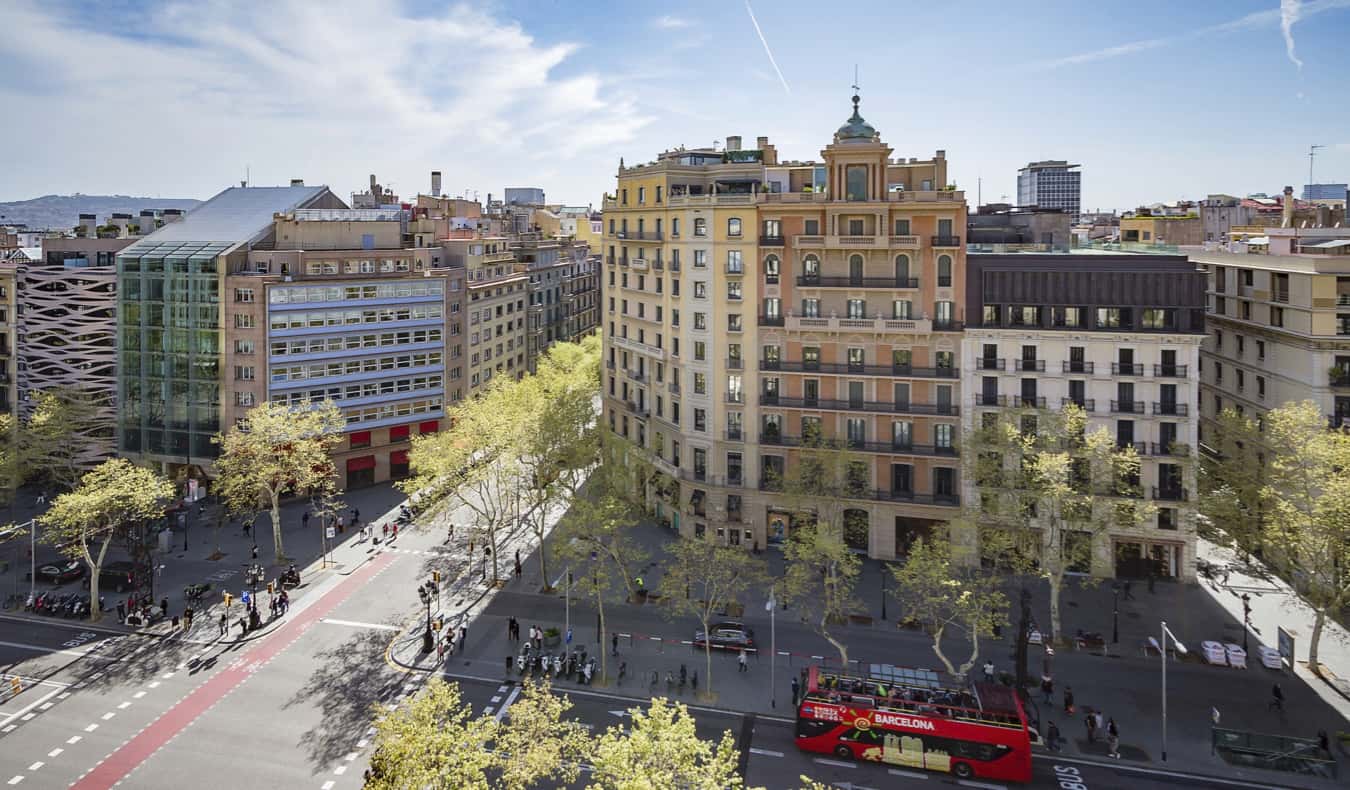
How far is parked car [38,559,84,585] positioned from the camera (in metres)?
63.3

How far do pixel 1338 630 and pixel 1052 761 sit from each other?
27353mm

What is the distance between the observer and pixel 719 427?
234ft

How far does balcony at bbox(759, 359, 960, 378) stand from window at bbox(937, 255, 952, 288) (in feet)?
21.7

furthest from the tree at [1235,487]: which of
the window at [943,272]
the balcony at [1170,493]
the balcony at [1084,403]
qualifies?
the window at [943,272]

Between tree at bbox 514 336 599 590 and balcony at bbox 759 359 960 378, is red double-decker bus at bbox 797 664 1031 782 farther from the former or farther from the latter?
balcony at bbox 759 359 960 378

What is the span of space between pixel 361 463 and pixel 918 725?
66206 millimetres

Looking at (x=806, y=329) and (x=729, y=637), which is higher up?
(x=806, y=329)

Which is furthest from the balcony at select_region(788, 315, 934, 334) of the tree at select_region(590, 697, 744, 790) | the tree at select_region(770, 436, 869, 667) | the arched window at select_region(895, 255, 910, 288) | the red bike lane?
the tree at select_region(590, 697, 744, 790)

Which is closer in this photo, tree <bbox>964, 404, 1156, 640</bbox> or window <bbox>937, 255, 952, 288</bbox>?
tree <bbox>964, 404, 1156, 640</bbox>

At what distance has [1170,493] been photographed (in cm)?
6191

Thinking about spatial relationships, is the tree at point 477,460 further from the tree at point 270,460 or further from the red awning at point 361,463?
the red awning at point 361,463

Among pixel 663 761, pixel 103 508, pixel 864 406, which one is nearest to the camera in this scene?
pixel 663 761

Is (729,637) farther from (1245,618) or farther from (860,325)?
(1245,618)

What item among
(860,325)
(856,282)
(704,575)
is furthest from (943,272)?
(704,575)
